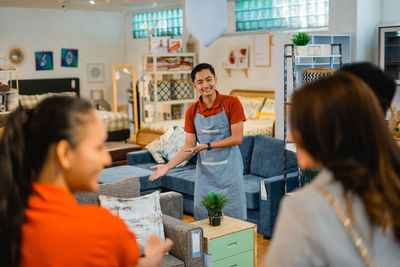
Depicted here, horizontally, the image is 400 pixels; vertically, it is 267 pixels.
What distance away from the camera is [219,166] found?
154 inches

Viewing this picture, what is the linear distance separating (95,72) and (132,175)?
7.78 m

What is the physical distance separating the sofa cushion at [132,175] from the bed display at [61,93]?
14.2 ft

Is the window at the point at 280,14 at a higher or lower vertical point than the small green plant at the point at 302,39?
higher

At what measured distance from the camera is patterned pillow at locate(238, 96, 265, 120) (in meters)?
9.12

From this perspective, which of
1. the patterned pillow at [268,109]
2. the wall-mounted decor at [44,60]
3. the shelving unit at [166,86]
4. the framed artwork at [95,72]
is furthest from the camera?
the framed artwork at [95,72]

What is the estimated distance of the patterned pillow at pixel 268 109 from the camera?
29.3ft

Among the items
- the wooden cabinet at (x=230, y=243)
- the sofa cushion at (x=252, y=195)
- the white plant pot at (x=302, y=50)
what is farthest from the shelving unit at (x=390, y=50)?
the wooden cabinet at (x=230, y=243)

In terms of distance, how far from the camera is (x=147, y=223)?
3598 mm

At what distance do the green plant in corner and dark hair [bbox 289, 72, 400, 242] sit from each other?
2763 mm

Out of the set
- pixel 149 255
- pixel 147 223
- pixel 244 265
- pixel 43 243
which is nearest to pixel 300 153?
pixel 149 255

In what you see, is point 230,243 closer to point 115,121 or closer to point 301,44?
point 301,44

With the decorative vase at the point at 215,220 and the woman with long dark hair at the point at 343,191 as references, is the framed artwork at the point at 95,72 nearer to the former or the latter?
the decorative vase at the point at 215,220

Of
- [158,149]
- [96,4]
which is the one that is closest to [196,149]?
[158,149]

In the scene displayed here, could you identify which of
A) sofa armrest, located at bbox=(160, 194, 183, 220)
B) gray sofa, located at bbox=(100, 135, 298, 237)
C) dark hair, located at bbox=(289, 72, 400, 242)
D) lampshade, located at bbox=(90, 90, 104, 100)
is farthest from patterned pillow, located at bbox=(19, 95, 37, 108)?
dark hair, located at bbox=(289, 72, 400, 242)
